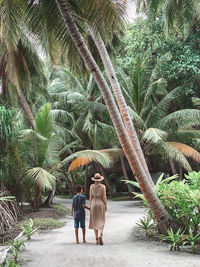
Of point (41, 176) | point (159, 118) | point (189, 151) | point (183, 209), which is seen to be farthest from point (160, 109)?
point (183, 209)

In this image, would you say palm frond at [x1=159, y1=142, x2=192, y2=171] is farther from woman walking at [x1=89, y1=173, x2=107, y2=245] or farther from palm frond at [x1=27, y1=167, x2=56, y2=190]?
woman walking at [x1=89, y1=173, x2=107, y2=245]

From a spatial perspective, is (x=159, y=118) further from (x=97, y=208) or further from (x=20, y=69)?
(x=97, y=208)

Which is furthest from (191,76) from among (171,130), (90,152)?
(90,152)

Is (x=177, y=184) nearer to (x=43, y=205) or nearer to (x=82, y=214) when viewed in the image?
(x=82, y=214)

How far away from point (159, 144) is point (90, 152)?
151 inches

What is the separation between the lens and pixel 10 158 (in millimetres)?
11922

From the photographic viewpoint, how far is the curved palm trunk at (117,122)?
24.0 feet

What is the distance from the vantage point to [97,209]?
7.45m

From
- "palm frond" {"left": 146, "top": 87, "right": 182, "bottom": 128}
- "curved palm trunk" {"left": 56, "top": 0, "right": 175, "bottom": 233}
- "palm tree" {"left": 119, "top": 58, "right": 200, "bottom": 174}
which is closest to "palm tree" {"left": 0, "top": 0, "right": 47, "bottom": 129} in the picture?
"palm tree" {"left": 119, "top": 58, "right": 200, "bottom": 174}

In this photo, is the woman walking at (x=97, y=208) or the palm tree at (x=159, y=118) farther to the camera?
the palm tree at (x=159, y=118)

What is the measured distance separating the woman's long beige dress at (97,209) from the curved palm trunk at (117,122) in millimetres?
1004

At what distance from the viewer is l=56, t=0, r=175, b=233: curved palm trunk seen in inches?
288

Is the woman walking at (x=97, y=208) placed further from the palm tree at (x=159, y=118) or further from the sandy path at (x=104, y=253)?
the palm tree at (x=159, y=118)

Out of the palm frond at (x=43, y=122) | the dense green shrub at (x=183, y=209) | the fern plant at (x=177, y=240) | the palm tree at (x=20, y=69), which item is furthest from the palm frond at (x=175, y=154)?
the fern plant at (x=177, y=240)
